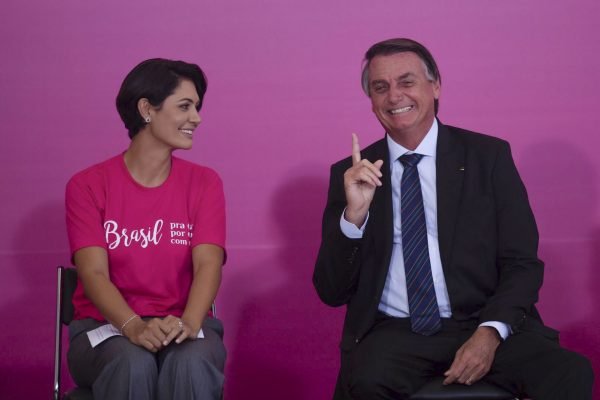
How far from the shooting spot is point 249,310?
12.2ft

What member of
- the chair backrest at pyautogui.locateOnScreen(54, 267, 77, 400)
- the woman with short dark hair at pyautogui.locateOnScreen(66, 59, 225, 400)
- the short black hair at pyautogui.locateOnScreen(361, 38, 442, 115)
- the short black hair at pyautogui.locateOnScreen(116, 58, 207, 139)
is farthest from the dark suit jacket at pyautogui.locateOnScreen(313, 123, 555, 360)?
the chair backrest at pyautogui.locateOnScreen(54, 267, 77, 400)

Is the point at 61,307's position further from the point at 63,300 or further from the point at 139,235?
the point at 139,235

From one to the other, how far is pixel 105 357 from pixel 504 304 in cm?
109

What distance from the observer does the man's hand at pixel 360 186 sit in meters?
2.73

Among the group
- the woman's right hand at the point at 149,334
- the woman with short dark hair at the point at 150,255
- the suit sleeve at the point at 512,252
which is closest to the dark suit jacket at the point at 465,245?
the suit sleeve at the point at 512,252

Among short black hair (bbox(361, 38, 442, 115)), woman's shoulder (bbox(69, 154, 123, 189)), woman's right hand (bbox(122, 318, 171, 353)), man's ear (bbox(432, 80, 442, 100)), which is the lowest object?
woman's right hand (bbox(122, 318, 171, 353))

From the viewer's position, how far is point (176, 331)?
2.69m

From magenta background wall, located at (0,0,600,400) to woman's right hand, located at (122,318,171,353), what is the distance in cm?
100

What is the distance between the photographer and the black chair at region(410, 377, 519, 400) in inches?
102

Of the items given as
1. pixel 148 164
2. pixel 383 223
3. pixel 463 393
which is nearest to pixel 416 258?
pixel 383 223

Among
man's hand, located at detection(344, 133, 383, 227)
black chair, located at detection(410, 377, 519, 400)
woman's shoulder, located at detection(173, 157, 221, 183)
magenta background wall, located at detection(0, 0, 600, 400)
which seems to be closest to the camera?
black chair, located at detection(410, 377, 519, 400)

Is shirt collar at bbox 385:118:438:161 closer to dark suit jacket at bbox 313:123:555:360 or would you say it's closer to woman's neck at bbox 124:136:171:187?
dark suit jacket at bbox 313:123:555:360

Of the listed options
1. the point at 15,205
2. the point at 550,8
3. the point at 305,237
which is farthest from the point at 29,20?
the point at 550,8

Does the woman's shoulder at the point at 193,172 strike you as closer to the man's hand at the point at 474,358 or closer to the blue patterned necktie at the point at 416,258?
the blue patterned necktie at the point at 416,258
